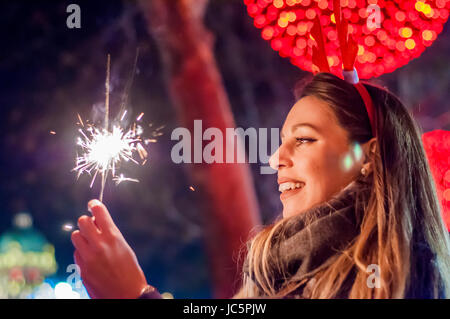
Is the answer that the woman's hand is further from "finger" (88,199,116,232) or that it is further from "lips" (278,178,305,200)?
"lips" (278,178,305,200)

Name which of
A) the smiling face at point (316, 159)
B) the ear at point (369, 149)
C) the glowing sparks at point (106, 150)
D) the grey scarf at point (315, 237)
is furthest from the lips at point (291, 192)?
the glowing sparks at point (106, 150)

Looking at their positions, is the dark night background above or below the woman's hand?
above

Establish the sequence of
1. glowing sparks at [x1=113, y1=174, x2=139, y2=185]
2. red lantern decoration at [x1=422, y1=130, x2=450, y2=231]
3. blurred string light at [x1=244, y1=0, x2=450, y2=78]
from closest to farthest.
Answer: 1. blurred string light at [x1=244, y1=0, x2=450, y2=78]
2. red lantern decoration at [x1=422, y1=130, x2=450, y2=231]
3. glowing sparks at [x1=113, y1=174, x2=139, y2=185]

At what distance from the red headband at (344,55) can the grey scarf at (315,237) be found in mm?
249

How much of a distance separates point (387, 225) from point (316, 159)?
0.29 meters

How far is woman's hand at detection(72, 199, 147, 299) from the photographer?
1.33m

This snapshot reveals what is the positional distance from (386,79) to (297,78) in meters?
0.38

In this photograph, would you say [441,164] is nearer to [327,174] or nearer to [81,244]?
[327,174]

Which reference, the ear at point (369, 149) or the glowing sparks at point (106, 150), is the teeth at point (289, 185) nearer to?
the ear at point (369, 149)

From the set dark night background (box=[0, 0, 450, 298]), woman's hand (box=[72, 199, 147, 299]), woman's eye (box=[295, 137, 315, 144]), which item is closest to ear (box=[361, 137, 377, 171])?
woman's eye (box=[295, 137, 315, 144])

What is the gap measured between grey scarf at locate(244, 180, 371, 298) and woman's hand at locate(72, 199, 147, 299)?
16.6 inches

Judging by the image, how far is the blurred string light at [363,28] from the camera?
155cm

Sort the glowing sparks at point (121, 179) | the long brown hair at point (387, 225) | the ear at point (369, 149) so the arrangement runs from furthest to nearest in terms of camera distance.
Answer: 1. the glowing sparks at point (121, 179)
2. the ear at point (369, 149)
3. the long brown hair at point (387, 225)
